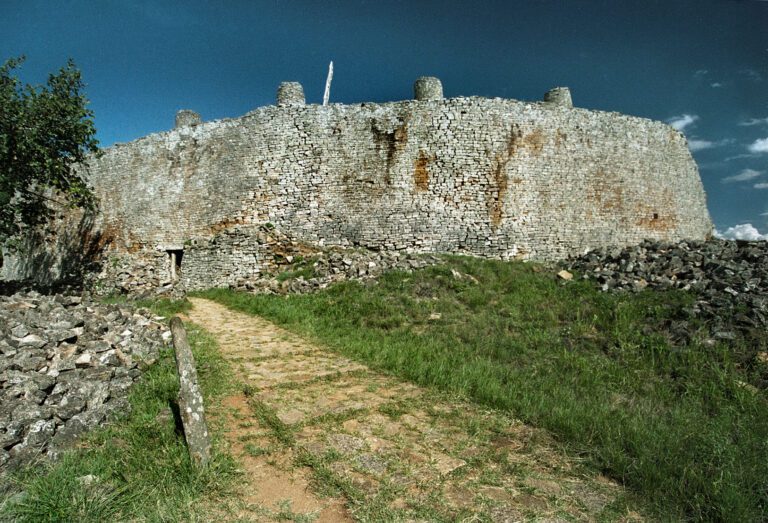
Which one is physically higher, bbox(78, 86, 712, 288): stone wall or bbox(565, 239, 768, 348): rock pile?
bbox(78, 86, 712, 288): stone wall

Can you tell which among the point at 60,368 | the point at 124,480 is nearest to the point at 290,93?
the point at 60,368

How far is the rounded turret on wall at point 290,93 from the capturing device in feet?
54.2

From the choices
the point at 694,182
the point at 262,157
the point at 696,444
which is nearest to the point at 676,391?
the point at 696,444

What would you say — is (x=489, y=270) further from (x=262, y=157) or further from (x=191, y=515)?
(x=191, y=515)

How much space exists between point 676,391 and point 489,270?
735 centimetres

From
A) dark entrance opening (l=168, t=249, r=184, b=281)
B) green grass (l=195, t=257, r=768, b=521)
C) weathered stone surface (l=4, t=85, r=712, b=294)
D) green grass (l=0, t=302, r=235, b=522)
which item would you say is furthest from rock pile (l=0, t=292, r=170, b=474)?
dark entrance opening (l=168, t=249, r=184, b=281)

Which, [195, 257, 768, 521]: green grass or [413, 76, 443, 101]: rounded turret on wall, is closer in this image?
[195, 257, 768, 521]: green grass

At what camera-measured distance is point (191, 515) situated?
8.95 feet

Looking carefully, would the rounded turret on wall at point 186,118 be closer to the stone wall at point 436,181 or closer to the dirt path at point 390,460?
the stone wall at point 436,181

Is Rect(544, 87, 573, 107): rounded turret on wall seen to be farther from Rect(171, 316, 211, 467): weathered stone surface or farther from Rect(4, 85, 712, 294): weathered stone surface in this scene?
Rect(171, 316, 211, 467): weathered stone surface

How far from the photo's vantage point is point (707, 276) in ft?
32.9

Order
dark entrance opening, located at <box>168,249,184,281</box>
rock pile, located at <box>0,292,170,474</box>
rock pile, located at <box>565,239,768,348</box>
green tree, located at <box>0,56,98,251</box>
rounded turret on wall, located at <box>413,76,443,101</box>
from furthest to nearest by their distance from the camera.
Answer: dark entrance opening, located at <box>168,249,184,281</box>, rounded turret on wall, located at <box>413,76,443,101</box>, green tree, located at <box>0,56,98,251</box>, rock pile, located at <box>565,239,768,348</box>, rock pile, located at <box>0,292,170,474</box>

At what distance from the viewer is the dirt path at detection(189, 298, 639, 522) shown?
2850 mm

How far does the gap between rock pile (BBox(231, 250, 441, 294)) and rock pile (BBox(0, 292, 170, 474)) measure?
18.4ft
